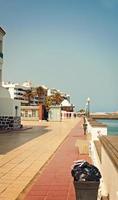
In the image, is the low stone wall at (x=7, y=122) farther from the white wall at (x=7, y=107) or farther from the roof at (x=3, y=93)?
the roof at (x=3, y=93)

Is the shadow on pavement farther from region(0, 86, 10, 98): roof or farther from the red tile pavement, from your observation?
region(0, 86, 10, 98): roof


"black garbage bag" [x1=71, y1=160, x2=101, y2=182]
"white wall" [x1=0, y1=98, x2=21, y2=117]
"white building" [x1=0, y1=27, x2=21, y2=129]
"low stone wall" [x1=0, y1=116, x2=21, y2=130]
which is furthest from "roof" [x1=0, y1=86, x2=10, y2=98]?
"black garbage bag" [x1=71, y1=160, x2=101, y2=182]

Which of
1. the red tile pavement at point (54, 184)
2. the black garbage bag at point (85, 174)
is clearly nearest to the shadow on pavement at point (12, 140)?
the red tile pavement at point (54, 184)

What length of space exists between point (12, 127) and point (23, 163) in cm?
1739

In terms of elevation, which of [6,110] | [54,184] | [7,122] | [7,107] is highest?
[7,107]

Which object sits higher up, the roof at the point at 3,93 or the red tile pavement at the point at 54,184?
the roof at the point at 3,93

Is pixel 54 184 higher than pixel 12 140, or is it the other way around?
pixel 12 140

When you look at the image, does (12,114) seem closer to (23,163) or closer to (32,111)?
(23,163)

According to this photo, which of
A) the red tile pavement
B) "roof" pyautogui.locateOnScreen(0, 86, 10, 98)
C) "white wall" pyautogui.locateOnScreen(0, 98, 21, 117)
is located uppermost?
"roof" pyautogui.locateOnScreen(0, 86, 10, 98)

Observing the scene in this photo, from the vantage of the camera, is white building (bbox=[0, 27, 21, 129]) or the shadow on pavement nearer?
the shadow on pavement

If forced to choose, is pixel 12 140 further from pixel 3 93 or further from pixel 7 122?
pixel 3 93

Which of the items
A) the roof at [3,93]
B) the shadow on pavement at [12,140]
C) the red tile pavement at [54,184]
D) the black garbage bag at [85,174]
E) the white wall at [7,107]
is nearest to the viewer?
the black garbage bag at [85,174]

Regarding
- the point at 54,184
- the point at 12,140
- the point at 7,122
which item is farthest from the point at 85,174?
the point at 7,122

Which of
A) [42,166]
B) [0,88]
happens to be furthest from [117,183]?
[0,88]
